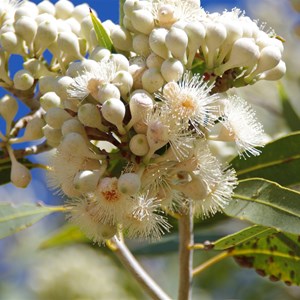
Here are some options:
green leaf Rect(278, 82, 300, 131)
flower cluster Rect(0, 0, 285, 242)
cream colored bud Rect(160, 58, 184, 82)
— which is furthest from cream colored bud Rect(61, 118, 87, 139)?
green leaf Rect(278, 82, 300, 131)

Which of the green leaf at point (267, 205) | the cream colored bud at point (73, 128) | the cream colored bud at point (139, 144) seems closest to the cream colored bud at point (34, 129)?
the cream colored bud at point (73, 128)

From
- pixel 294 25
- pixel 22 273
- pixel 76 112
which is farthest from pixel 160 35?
pixel 22 273

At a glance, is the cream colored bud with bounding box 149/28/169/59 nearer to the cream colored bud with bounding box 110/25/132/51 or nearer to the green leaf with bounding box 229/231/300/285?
A: the cream colored bud with bounding box 110/25/132/51

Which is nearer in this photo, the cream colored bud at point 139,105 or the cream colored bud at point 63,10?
the cream colored bud at point 139,105

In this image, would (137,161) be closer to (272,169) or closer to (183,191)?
(183,191)

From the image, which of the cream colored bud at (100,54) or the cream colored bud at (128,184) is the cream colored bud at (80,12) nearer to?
the cream colored bud at (100,54)
